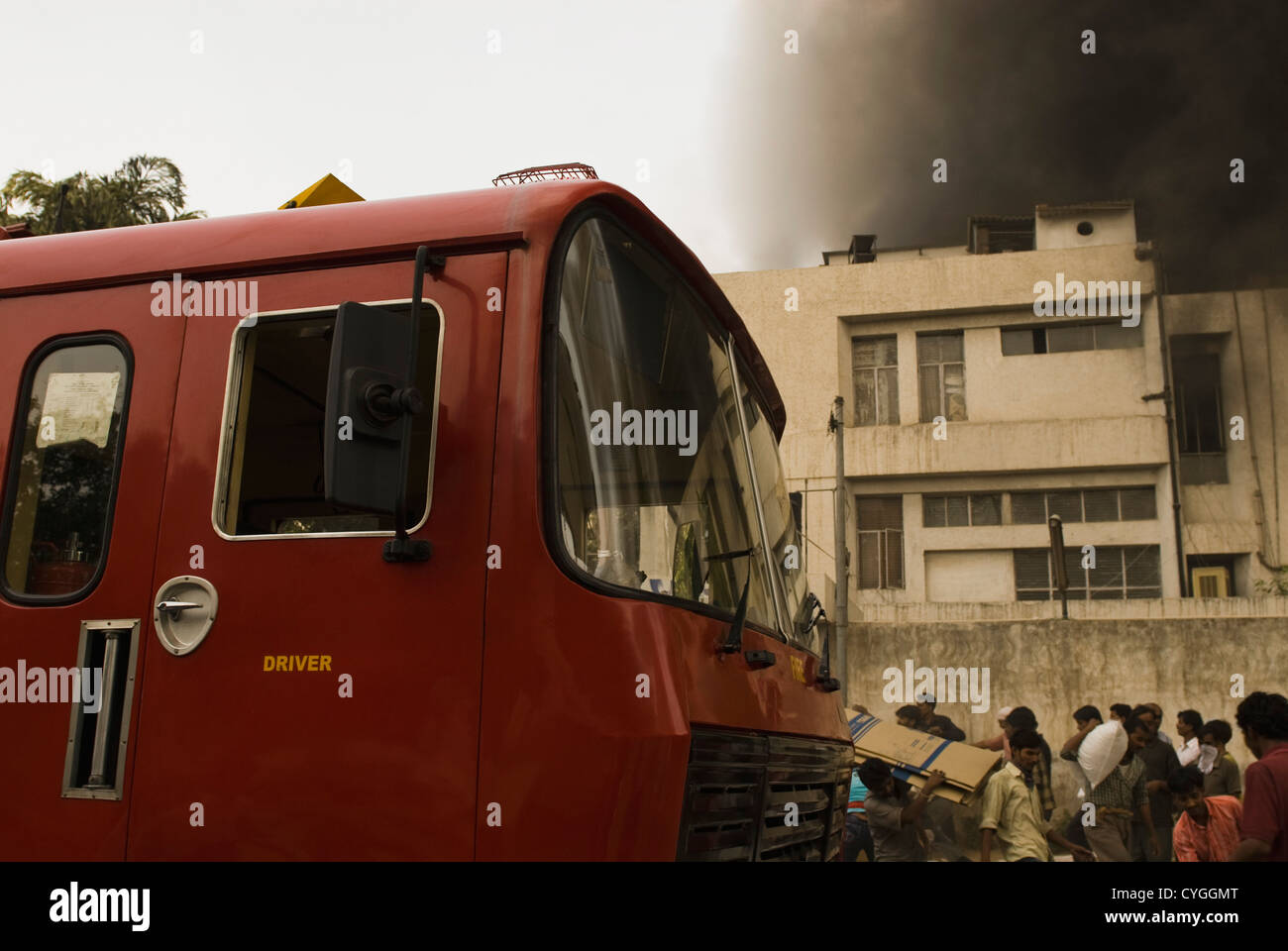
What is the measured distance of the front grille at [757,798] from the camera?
8.37ft

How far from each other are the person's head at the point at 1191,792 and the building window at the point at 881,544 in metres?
15.6

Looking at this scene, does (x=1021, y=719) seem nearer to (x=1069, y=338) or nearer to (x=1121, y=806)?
(x=1121, y=806)

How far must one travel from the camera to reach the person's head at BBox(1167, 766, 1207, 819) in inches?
224

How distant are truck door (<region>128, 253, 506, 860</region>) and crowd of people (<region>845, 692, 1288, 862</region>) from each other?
2735mm

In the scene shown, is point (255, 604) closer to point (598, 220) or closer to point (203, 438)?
point (203, 438)

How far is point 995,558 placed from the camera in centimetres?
2142

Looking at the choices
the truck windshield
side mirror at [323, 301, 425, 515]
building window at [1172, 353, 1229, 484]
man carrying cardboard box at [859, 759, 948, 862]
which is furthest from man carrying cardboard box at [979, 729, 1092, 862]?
building window at [1172, 353, 1229, 484]

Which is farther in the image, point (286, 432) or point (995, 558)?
point (995, 558)

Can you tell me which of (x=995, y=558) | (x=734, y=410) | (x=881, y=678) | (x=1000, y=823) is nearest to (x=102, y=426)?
(x=734, y=410)

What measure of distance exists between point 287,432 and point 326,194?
39.6 inches

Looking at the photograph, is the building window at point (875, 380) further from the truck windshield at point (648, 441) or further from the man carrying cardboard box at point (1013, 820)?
the truck windshield at point (648, 441)

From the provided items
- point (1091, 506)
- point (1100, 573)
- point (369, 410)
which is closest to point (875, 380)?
point (1091, 506)

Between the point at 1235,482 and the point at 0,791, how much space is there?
23463 mm

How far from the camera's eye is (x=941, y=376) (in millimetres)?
22703
